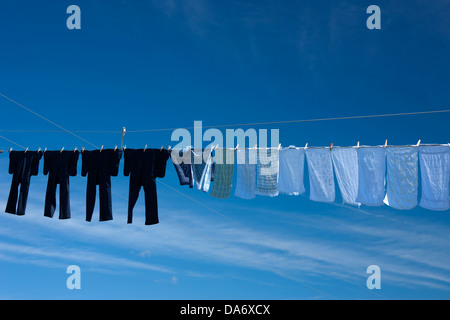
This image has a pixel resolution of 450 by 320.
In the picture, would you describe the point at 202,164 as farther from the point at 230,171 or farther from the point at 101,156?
the point at 101,156

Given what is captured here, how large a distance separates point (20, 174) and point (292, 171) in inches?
344

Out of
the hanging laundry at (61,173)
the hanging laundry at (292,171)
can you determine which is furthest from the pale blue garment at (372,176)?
the hanging laundry at (61,173)

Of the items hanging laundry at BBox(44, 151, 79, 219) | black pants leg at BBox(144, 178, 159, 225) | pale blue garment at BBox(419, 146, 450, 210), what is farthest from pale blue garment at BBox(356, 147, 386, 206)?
hanging laundry at BBox(44, 151, 79, 219)

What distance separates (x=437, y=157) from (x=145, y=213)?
785 centimetres

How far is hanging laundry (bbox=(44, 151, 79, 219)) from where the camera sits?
44.8 feet

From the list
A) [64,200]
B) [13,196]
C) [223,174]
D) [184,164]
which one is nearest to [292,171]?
[223,174]

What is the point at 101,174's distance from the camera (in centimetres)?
1311

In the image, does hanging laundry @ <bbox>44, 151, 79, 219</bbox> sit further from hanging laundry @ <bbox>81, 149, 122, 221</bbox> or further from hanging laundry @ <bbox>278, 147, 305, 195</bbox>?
hanging laundry @ <bbox>278, 147, 305, 195</bbox>

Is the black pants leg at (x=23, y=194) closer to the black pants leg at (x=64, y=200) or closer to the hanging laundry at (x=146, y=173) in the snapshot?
the black pants leg at (x=64, y=200)

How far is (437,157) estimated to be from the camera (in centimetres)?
1079

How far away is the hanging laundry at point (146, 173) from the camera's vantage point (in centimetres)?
1258

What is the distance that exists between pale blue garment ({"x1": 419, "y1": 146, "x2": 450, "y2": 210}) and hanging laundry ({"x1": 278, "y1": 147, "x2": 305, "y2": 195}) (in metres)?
2.95

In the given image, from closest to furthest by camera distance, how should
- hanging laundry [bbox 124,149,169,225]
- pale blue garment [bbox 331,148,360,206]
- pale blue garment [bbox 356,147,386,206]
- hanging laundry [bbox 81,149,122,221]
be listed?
pale blue garment [bbox 356,147,386,206] < pale blue garment [bbox 331,148,360,206] < hanging laundry [bbox 124,149,169,225] < hanging laundry [bbox 81,149,122,221]

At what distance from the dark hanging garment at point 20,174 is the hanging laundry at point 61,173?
1.79 feet
